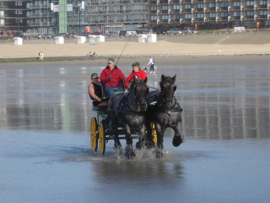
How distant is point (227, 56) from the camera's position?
5906 centimetres

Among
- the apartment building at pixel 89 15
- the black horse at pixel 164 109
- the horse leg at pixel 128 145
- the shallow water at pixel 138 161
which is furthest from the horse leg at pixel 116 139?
the apartment building at pixel 89 15

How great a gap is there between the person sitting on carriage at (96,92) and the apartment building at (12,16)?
454 feet

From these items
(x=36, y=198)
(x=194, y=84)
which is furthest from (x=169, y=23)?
(x=36, y=198)

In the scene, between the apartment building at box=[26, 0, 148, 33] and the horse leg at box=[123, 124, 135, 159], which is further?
the apartment building at box=[26, 0, 148, 33]

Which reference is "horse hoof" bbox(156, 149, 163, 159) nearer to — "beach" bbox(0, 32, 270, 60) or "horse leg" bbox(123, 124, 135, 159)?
"horse leg" bbox(123, 124, 135, 159)

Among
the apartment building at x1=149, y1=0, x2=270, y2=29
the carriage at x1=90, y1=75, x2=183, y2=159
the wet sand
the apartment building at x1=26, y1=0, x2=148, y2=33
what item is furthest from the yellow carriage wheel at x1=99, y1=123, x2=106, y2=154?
the apartment building at x1=26, y1=0, x2=148, y2=33

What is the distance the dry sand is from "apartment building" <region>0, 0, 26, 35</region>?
225 feet

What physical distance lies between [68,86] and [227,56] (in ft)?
108

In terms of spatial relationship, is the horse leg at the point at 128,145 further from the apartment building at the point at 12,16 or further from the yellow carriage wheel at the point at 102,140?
the apartment building at the point at 12,16

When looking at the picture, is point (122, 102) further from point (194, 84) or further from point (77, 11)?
point (77, 11)

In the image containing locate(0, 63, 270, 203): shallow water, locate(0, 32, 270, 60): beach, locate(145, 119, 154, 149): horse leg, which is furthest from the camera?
locate(0, 32, 270, 60): beach

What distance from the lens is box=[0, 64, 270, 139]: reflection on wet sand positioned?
47.6 feet

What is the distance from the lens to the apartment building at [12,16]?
148 meters

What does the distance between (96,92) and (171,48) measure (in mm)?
60170
